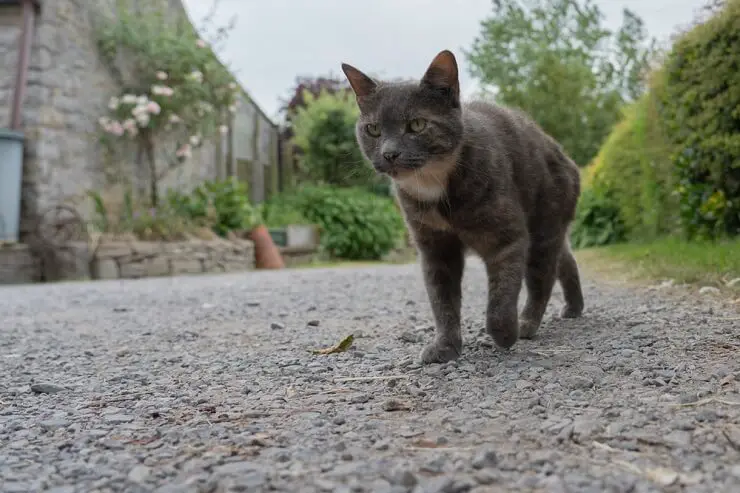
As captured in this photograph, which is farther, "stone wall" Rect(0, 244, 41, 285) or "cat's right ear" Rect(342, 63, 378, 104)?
"stone wall" Rect(0, 244, 41, 285)

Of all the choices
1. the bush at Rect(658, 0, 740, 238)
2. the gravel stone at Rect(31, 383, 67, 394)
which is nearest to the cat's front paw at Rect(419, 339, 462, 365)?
the gravel stone at Rect(31, 383, 67, 394)

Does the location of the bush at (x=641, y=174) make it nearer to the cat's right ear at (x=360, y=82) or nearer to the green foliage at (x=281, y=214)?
the cat's right ear at (x=360, y=82)

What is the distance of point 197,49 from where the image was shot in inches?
409

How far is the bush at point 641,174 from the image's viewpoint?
7.07 metres

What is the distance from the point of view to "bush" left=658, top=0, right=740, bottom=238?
5199 mm

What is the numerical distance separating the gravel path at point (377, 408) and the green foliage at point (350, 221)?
8440 millimetres

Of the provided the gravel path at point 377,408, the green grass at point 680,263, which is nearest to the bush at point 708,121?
the green grass at point 680,263

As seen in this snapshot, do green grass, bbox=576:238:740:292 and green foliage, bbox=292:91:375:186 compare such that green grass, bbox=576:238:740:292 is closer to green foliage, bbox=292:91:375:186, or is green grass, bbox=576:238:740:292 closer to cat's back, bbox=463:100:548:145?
cat's back, bbox=463:100:548:145

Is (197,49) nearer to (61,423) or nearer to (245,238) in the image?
(245,238)

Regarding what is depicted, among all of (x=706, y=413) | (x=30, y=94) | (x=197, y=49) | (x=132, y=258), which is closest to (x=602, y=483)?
(x=706, y=413)

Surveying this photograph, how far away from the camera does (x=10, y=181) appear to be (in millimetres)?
7918

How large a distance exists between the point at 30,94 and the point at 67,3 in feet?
4.48

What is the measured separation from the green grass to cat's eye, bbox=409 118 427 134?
224cm

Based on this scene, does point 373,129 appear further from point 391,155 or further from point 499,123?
point 499,123
